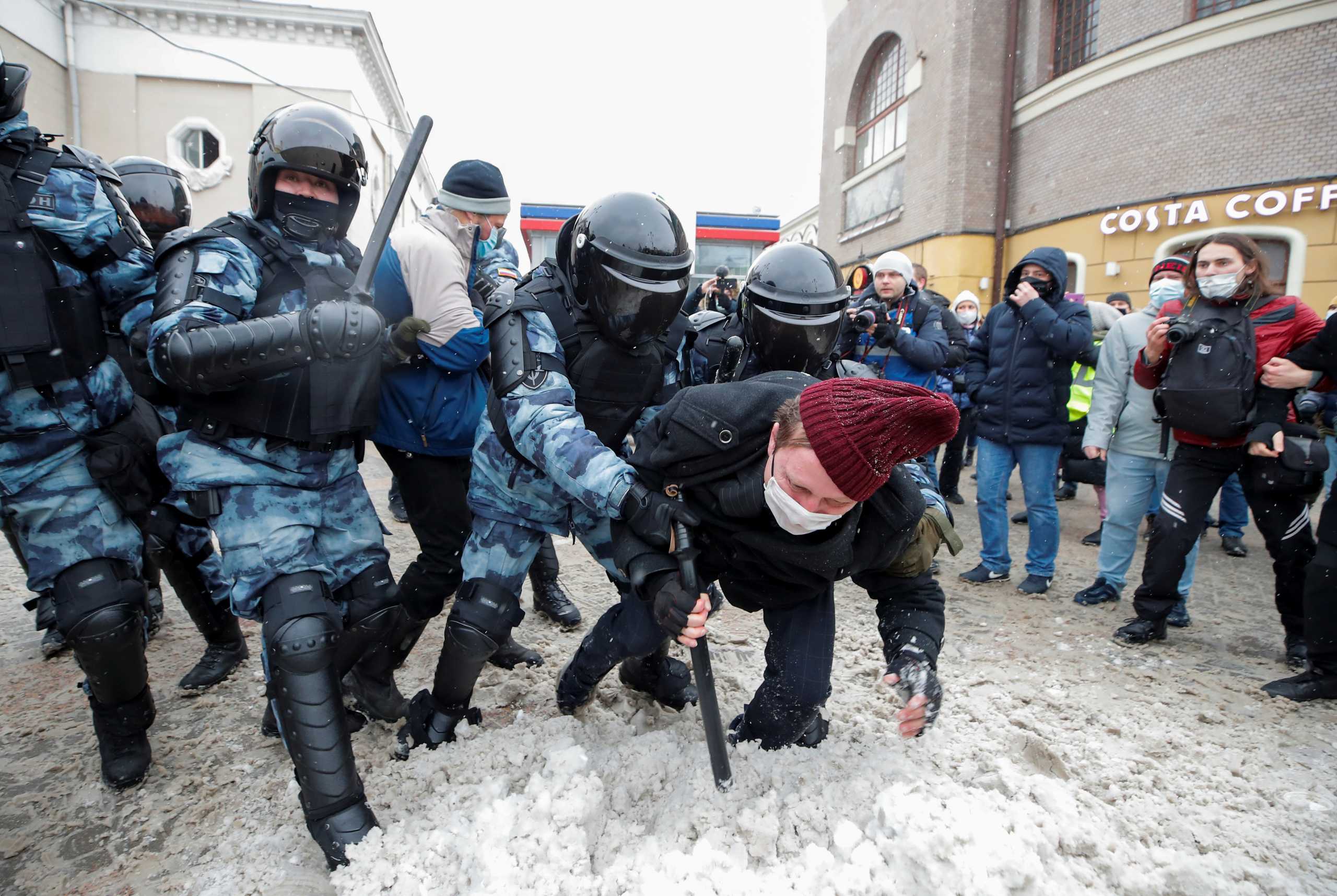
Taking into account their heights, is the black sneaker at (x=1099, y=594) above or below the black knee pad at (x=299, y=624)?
below

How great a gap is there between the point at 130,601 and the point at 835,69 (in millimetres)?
23560

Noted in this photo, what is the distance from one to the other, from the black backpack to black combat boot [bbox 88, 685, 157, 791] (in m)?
4.24

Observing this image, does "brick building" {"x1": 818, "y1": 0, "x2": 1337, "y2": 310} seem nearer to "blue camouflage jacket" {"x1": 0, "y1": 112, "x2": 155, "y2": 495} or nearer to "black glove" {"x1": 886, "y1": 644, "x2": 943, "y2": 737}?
"black glove" {"x1": 886, "y1": 644, "x2": 943, "y2": 737}

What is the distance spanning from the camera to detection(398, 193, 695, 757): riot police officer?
2238mm

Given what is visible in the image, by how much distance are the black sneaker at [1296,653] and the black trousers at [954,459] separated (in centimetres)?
306

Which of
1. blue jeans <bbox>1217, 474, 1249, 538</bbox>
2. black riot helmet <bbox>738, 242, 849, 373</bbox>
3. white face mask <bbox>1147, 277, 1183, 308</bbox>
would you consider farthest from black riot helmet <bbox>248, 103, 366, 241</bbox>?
blue jeans <bbox>1217, 474, 1249, 538</bbox>

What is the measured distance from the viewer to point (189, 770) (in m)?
2.30

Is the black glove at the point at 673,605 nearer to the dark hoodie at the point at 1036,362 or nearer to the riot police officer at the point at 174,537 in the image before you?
the riot police officer at the point at 174,537

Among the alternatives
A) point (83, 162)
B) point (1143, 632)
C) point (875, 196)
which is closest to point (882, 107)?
point (875, 196)

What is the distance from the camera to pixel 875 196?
64.3ft

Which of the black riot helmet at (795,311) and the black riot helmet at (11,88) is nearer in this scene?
the black riot helmet at (11,88)

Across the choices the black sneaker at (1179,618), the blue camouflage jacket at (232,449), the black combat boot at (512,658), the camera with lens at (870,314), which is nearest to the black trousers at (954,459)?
the camera with lens at (870,314)

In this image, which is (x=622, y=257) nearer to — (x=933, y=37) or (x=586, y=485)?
(x=586, y=485)

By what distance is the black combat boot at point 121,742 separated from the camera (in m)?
2.21
